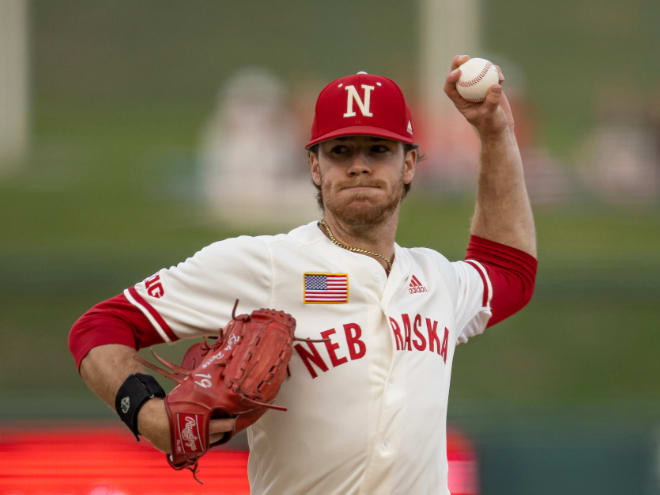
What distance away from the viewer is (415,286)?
9.24 feet

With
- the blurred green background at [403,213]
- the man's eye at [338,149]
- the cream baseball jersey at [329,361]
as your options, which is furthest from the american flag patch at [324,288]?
the blurred green background at [403,213]

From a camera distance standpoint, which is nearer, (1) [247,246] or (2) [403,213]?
(1) [247,246]

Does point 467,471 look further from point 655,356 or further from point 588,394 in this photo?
point 655,356

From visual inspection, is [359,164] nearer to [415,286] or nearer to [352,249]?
[352,249]

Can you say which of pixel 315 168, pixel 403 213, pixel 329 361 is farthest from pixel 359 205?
pixel 403 213

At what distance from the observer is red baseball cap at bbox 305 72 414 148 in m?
2.69

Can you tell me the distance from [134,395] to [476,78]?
122 centimetres

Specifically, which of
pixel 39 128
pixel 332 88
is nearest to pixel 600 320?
pixel 332 88

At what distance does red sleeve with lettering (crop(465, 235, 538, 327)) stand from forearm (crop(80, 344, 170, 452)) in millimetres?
1064

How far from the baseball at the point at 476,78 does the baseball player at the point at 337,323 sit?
0.21 meters

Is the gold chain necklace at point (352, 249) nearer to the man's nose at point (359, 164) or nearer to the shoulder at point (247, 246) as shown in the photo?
the shoulder at point (247, 246)

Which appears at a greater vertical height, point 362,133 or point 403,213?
point 362,133

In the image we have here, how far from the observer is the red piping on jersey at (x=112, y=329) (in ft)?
8.39

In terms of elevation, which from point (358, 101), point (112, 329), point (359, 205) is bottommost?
point (112, 329)
